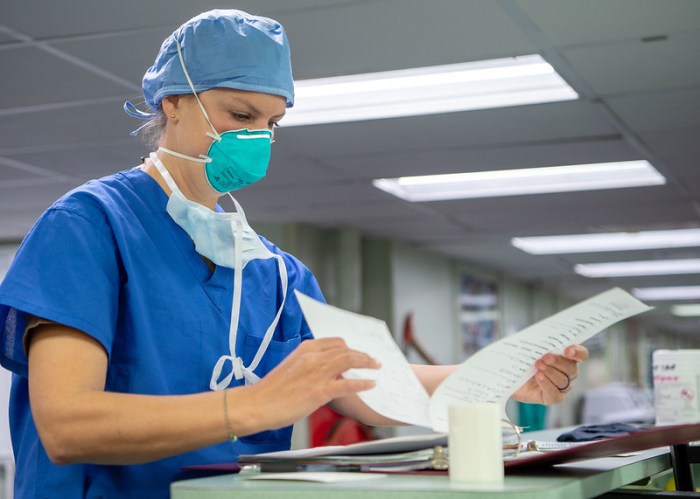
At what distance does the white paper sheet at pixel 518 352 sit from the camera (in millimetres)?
1047

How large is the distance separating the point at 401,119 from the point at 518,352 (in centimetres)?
292

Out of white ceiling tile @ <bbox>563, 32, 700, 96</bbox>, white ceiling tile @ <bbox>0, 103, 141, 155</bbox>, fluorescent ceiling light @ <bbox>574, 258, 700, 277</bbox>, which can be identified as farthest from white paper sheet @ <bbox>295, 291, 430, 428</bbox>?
fluorescent ceiling light @ <bbox>574, 258, 700, 277</bbox>

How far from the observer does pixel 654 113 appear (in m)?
3.88

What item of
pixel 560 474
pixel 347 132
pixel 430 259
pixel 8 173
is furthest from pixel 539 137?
pixel 430 259

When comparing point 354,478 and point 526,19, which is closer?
point 354,478

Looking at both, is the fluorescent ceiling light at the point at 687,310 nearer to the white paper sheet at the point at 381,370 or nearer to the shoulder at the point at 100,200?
the shoulder at the point at 100,200

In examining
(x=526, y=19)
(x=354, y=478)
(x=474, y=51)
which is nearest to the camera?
(x=354, y=478)

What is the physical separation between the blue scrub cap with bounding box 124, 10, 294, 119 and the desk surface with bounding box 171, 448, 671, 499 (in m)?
0.67

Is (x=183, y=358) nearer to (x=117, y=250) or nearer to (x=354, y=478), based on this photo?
(x=117, y=250)

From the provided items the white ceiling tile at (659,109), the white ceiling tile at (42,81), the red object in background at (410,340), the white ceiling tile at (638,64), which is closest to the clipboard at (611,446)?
the white ceiling tile at (638,64)

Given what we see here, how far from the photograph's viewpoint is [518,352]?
1.10 meters

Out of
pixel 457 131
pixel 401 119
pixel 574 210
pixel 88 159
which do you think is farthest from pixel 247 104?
pixel 574 210

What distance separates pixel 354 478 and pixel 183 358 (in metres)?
0.43

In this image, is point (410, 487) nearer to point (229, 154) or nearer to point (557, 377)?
point (557, 377)
